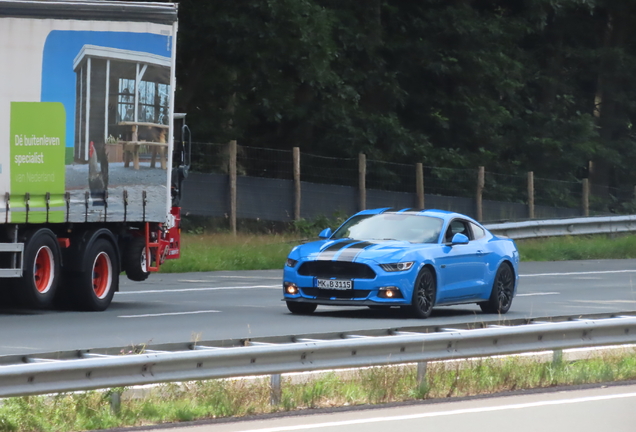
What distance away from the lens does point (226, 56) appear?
36906 mm

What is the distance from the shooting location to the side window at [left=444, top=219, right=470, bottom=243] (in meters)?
17.6

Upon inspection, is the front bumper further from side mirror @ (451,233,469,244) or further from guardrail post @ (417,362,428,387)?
guardrail post @ (417,362,428,387)

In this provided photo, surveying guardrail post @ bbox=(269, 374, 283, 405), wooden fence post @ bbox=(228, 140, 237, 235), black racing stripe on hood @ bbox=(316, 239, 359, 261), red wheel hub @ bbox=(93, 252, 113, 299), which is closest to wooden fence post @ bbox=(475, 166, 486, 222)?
wooden fence post @ bbox=(228, 140, 237, 235)

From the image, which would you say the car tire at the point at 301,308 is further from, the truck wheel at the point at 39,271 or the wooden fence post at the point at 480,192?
the wooden fence post at the point at 480,192

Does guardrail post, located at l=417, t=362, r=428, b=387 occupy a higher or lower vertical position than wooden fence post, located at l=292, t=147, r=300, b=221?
lower

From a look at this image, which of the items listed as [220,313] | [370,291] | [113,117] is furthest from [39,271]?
[370,291]

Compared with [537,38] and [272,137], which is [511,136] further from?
[272,137]

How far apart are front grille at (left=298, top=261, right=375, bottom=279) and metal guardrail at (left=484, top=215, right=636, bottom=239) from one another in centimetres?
1576

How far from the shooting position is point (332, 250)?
54.5 feet

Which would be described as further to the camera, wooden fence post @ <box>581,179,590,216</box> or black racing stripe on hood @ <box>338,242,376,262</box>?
wooden fence post @ <box>581,179,590,216</box>

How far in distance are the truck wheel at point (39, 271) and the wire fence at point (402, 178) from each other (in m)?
14.3

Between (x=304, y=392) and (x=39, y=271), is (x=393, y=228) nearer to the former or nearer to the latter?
(x=39, y=271)

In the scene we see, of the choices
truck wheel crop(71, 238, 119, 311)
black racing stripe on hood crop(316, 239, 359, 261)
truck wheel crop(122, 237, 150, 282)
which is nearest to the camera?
black racing stripe on hood crop(316, 239, 359, 261)

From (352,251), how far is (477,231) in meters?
2.53
